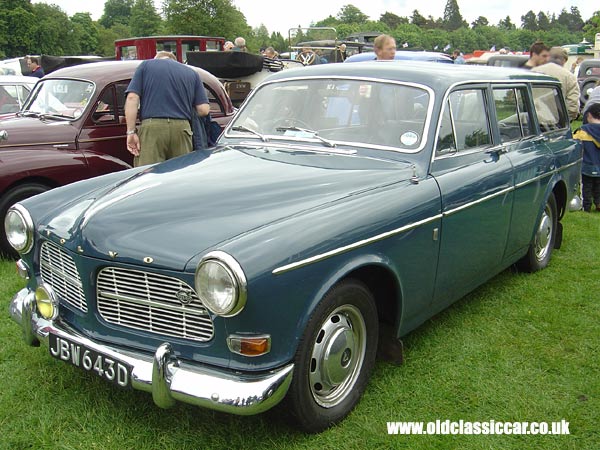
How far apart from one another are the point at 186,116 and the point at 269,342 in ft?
12.9

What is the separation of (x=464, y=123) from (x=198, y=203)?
6.44 ft

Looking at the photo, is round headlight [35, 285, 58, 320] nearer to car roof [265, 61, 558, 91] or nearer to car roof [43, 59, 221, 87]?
car roof [265, 61, 558, 91]

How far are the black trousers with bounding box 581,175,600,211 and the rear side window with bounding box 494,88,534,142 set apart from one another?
3.08m

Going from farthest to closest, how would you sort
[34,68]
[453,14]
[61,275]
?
1. [453,14]
2. [34,68]
3. [61,275]

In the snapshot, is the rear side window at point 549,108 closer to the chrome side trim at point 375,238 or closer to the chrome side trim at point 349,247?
the chrome side trim at point 375,238

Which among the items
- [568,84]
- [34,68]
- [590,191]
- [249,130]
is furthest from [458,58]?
[249,130]

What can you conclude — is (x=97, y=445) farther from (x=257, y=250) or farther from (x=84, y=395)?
(x=257, y=250)

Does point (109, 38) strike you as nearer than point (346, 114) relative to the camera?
No

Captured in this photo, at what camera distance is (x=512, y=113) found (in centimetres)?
461

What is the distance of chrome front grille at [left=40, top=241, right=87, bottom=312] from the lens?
2.86 meters

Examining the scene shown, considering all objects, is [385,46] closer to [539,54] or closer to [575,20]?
[539,54]

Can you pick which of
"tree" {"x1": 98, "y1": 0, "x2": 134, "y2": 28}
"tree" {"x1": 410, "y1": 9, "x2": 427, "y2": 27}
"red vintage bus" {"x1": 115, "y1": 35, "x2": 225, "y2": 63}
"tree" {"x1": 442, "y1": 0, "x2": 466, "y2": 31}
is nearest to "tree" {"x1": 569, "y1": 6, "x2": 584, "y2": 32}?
"tree" {"x1": 442, "y1": 0, "x2": 466, "y2": 31}

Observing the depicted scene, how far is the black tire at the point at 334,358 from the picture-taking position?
262 cm

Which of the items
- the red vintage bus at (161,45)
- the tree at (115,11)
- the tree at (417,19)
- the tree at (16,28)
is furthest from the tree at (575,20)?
the red vintage bus at (161,45)
